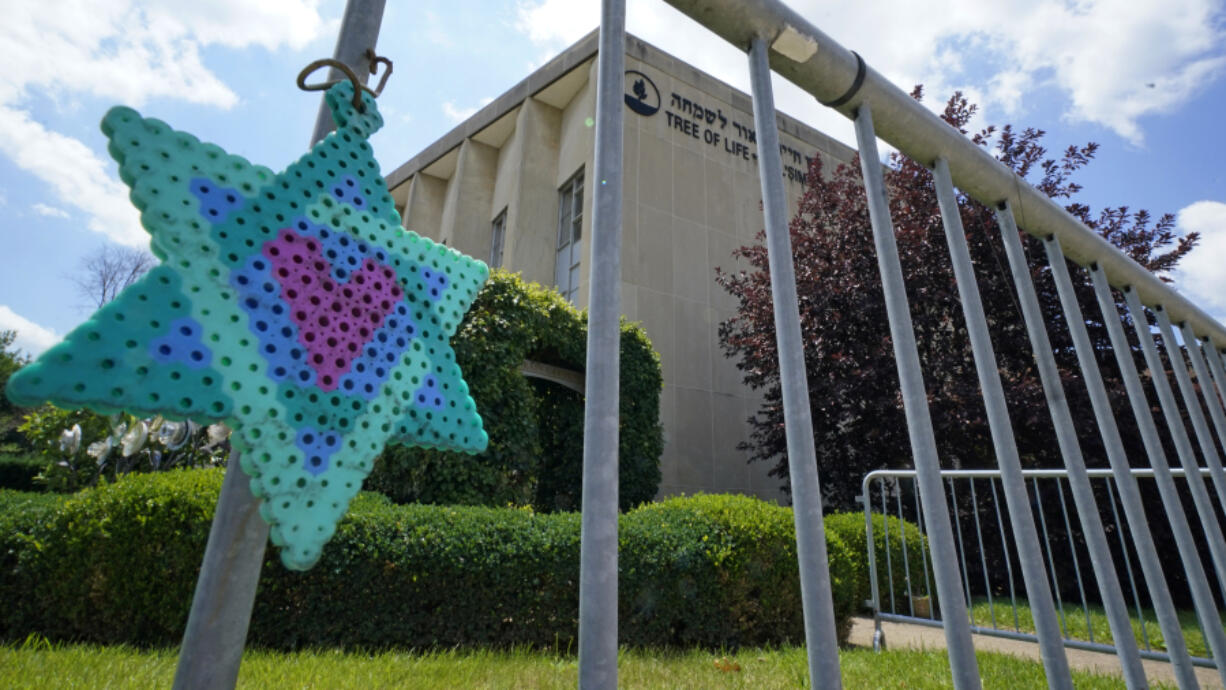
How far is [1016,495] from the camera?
1.56 metres

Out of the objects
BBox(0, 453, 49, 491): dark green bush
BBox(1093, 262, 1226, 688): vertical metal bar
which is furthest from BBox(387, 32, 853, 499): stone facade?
BBox(0, 453, 49, 491): dark green bush

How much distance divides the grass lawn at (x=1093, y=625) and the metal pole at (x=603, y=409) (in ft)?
17.7

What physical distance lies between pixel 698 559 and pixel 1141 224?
30.1 feet

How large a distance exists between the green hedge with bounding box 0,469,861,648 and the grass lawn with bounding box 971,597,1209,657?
2.40 metres

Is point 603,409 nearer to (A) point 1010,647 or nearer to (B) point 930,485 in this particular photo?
(B) point 930,485

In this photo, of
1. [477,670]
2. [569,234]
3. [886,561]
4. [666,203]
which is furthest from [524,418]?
[569,234]

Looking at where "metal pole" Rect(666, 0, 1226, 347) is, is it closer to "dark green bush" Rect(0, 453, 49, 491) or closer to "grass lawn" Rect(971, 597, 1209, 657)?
"grass lawn" Rect(971, 597, 1209, 657)

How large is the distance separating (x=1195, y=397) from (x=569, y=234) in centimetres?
1090

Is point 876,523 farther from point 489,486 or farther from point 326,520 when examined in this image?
point 326,520

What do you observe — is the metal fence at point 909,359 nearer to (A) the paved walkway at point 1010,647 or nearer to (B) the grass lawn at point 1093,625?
(A) the paved walkway at point 1010,647

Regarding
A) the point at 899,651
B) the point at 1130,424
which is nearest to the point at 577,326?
Result: the point at 899,651

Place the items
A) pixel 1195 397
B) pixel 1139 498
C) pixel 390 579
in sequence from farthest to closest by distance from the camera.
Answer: pixel 390 579 → pixel 1195 397 → pixel 1139 498

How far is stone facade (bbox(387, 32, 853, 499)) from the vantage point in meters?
10.8

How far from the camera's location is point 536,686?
3.22m
